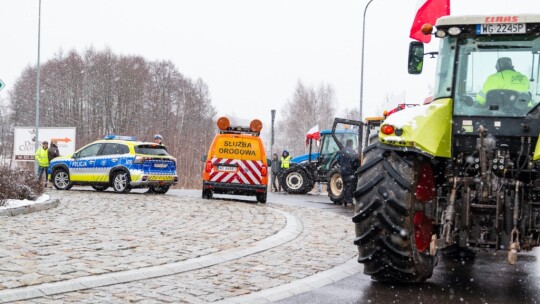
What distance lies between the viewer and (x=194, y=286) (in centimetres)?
646

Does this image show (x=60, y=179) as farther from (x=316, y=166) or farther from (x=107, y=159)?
(x=316, y=166)

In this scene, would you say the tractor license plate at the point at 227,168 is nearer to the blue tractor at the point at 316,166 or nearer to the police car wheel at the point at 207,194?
the police car wheel at the point at 207,194

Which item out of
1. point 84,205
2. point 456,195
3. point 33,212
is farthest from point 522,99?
point 84,205

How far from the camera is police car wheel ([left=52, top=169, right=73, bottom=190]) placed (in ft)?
74.8

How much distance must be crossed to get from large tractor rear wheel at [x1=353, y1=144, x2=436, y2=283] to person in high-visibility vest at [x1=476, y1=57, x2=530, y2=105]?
1.02 metres

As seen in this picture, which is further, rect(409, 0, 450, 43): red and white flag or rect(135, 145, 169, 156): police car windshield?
rect(135, 145, 169, 156): police car windshield

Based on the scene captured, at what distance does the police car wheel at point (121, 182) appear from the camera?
21359mm

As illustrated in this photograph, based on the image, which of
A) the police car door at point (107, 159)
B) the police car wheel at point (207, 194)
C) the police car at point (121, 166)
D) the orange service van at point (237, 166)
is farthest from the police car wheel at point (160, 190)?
the orange service van at point (237, 166)

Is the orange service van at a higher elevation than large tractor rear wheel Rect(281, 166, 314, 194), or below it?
higher

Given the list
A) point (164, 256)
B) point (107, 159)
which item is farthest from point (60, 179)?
point (164, 256)

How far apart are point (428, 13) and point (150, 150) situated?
10.2 m

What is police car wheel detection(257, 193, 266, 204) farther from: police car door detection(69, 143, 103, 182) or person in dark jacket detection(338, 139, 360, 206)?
police car door detection(69, 143, 103, 182)

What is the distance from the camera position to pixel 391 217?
6.45 metres

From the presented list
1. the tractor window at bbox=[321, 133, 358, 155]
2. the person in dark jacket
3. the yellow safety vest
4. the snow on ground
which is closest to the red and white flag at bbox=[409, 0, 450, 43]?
the person in dark jacket
